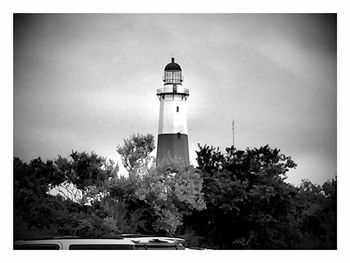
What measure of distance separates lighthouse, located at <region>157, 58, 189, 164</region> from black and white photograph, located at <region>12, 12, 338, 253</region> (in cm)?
79

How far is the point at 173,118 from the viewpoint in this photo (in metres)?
29.3

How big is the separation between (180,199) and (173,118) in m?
6.59

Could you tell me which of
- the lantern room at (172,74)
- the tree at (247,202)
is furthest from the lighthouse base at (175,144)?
the tree at (247,202)

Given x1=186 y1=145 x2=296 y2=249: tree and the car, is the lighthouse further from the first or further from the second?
the car

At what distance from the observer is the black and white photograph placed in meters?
17.9

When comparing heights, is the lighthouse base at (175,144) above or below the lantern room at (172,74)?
below

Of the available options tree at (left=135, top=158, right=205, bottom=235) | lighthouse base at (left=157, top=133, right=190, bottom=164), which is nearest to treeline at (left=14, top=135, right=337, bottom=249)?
tree at (left=135, top=158, right=205, bottom=235)

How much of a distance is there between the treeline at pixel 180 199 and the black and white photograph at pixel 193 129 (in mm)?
39

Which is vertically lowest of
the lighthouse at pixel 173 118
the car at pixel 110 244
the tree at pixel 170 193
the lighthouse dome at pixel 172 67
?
the car at pixel 110 244

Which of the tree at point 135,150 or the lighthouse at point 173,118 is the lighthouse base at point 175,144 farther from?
the tree at point 135,150

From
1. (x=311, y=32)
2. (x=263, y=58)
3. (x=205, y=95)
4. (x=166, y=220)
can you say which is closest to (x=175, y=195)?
(x=166, y=220)

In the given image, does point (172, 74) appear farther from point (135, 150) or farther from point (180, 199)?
point (180, 199)

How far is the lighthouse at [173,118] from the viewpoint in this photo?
93.3 ft
